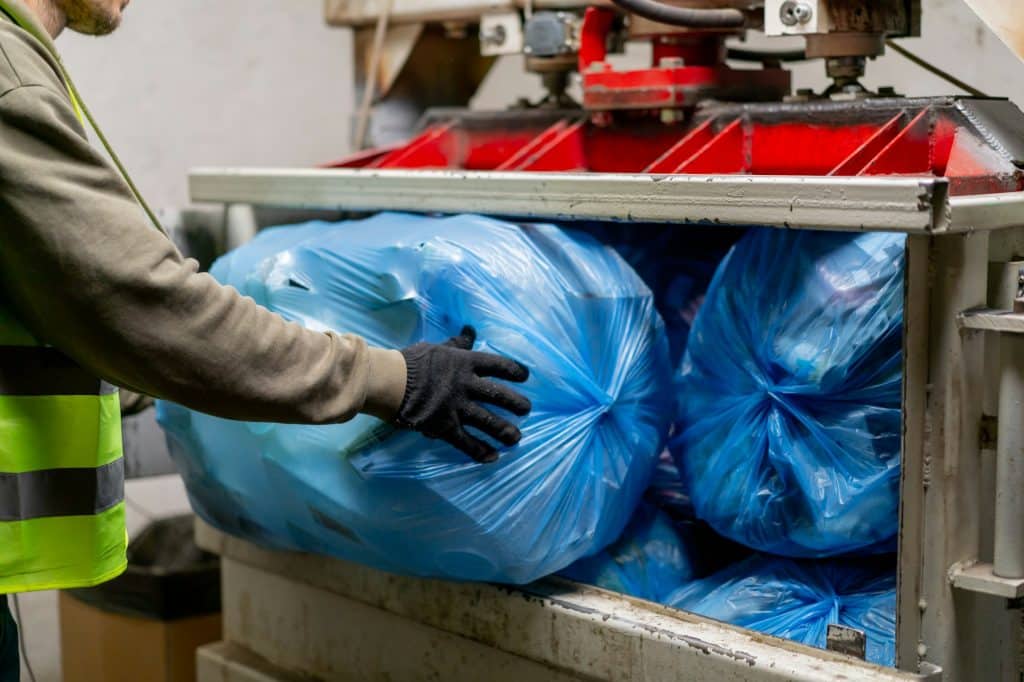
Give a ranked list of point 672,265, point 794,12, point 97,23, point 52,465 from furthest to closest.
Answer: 1. point 672,265
2. point 794,12
3. point 97,23
4. point 52,465

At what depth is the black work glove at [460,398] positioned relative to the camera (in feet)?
4.67

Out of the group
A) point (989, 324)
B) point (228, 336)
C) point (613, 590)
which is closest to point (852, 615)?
point (613, 590)

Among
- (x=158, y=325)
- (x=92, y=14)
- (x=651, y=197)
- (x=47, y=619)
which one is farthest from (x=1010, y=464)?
(x=47, y=619)

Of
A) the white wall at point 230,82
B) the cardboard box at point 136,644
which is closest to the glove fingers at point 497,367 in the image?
the cardboard box at point 136,644

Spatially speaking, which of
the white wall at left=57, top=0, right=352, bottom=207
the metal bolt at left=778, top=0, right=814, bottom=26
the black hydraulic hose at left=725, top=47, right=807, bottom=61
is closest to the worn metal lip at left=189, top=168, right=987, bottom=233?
the metal bolt at left=778, top=0, right=814, bottom=26

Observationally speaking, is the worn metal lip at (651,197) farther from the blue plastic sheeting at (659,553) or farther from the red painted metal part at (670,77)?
the blue plastic sheeting at (659,553)

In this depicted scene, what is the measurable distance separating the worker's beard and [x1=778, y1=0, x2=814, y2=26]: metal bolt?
862 millimetres

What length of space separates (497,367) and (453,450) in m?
0.12

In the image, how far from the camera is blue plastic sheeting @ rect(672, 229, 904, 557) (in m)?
1.44

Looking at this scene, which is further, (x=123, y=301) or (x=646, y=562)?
(x=646, y=562)

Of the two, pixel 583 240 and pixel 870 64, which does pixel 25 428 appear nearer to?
pixel 583 240

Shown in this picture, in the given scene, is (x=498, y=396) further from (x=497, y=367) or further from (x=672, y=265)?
(x=672, y=265)

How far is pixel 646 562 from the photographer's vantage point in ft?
5.60

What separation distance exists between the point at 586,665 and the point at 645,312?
470 mm
